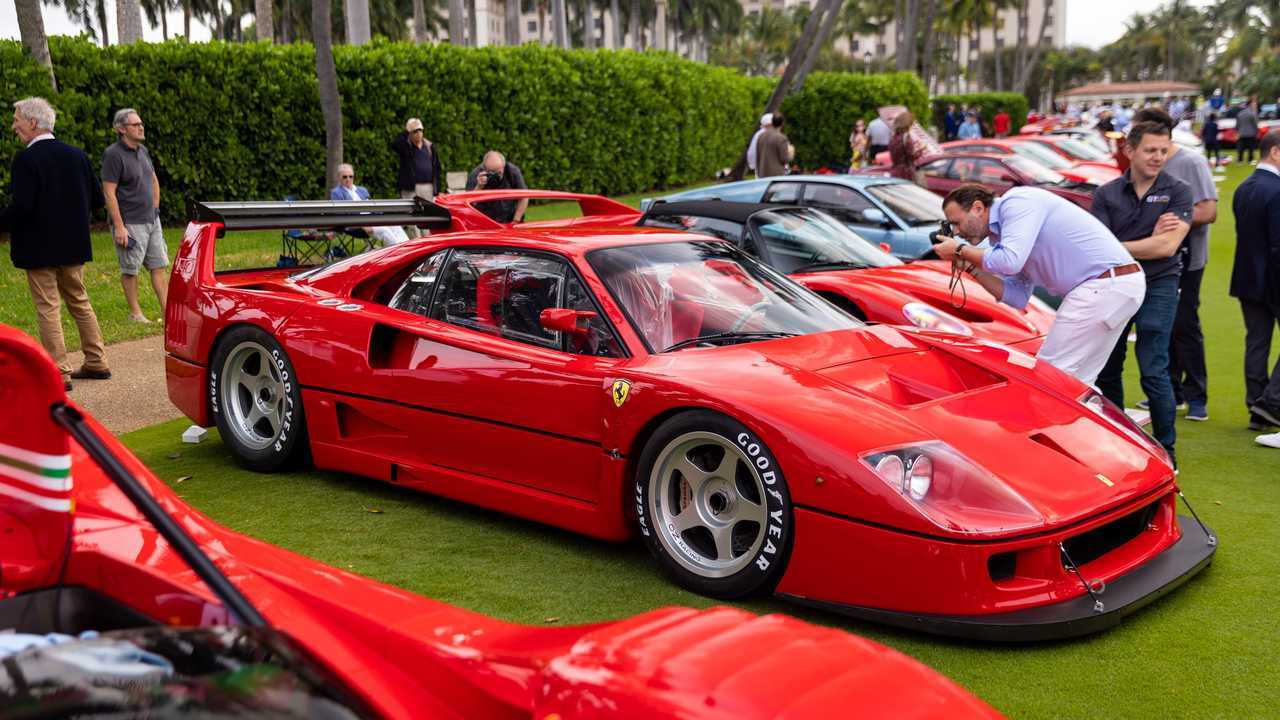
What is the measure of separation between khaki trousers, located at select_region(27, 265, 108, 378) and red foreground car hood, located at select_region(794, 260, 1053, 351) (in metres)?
5.02

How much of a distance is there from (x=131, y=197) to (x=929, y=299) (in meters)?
6.52

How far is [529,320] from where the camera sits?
4.83m

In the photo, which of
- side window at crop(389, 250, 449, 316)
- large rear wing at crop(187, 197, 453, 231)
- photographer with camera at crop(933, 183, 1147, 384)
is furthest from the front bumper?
large rear wing at crop(187, 197, 453, 231)

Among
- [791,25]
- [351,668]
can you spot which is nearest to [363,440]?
[351,668]

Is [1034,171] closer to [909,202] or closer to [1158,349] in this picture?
[909,202]

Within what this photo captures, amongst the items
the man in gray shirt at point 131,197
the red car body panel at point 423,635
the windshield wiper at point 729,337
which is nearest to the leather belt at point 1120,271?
the windshield wiper at point 729,337

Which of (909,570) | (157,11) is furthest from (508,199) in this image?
(157,11)

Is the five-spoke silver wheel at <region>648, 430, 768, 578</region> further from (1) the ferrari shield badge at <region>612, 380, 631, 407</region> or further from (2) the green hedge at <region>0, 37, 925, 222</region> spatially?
(2) the green hedge at <region>0, 37, 925, 222</region>

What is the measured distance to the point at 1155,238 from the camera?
5.72 m

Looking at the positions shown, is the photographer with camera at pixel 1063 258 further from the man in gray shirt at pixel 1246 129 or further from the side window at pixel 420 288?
the man in gray shirt at pixel 1246 129

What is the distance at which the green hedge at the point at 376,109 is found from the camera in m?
15.4

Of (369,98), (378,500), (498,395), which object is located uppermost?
(369,98)

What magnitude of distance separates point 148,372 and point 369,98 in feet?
36.6

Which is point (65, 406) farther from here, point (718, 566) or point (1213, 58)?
point (1213, 58)
